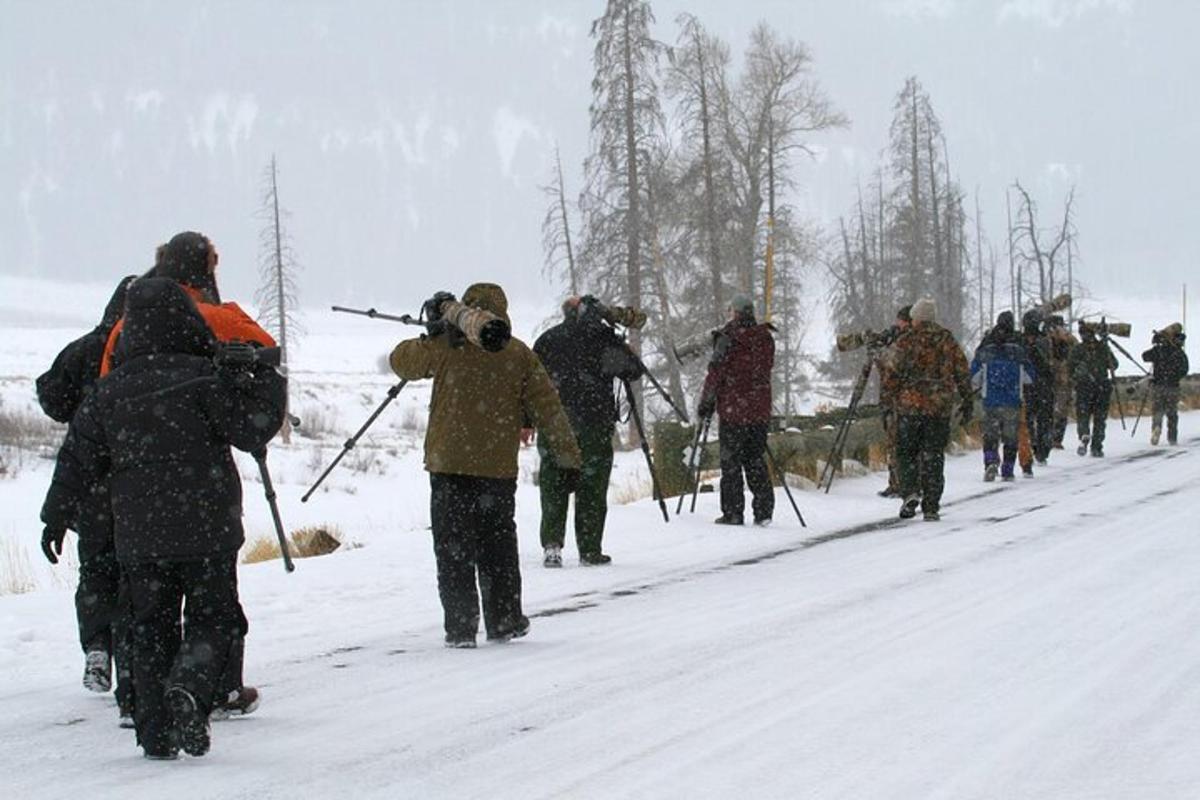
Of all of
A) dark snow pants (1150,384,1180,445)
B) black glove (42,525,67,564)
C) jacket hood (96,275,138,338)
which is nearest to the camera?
black glove (42,525,67,564)

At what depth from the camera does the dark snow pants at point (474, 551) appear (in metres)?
7.66

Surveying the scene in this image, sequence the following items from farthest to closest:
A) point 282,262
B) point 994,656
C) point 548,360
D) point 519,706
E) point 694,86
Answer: point 282,262, point 694,86, point 548,360, point 994,656, point 519,706

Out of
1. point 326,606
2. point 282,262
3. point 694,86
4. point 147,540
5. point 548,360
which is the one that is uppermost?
point 694,86

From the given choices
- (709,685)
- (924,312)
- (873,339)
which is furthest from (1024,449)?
(709,685)

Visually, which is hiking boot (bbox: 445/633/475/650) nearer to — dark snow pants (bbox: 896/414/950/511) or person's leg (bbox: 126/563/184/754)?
person's leg (bbox: 126/563/184/754)

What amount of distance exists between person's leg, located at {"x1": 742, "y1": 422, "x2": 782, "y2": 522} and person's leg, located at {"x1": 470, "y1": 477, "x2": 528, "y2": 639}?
18.6 feet

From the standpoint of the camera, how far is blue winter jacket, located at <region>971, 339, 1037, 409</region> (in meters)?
17.5

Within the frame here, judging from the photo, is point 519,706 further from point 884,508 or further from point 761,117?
point 761,117

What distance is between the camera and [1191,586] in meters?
8.62

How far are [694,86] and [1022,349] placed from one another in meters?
26.4

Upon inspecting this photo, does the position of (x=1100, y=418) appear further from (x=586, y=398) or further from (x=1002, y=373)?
(x=586, y=398)

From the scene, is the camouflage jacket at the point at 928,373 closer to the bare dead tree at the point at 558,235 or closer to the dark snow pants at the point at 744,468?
the dark snow pants at the point at 744,468

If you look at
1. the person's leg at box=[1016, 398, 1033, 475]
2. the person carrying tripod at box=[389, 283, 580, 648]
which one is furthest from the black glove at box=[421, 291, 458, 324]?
the person's leg at box=[1016, 398, 1033, 475]

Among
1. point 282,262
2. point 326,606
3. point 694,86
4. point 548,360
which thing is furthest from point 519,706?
point 282,262
